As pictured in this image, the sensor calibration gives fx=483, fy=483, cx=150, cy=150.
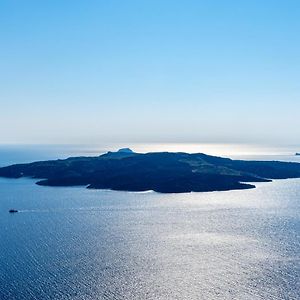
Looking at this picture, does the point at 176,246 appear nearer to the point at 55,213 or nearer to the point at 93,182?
the point at 55,213

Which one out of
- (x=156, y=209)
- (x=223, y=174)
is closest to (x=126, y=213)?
(x=156, y=209)

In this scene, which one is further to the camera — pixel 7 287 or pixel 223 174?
pixel 223 174

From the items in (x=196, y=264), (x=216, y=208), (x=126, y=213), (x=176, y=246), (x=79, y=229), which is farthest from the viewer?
(x=216, y=208)

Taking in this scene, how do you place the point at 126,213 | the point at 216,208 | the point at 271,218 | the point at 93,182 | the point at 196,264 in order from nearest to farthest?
the point at 196,264, the point at 271,218, the point at 126,213, the point at 216,208, the point at 93,182

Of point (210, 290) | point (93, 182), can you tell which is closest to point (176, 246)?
point (210, 290)

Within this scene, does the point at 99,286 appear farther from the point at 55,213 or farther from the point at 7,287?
the point at 55,213

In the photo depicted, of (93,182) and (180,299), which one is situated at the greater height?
(93,182)
